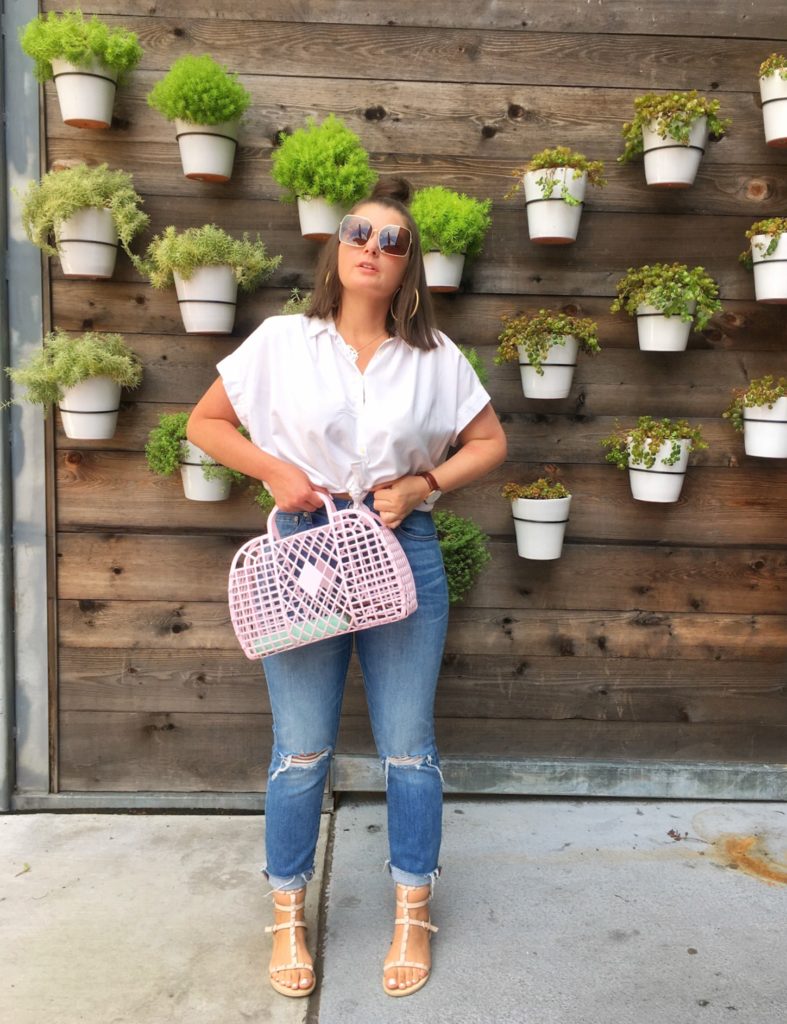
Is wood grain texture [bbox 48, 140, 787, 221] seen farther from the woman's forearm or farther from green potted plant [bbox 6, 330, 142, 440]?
the woman's forearm

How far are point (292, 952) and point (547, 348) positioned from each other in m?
1.67

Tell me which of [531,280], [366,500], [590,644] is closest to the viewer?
[366,500]

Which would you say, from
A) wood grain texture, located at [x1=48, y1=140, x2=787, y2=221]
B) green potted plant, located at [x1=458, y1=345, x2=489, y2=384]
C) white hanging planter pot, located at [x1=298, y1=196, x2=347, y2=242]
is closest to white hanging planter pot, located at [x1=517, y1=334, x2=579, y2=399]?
green potted plant, located at [x1=458, y1=345, x2=489, y2=384]

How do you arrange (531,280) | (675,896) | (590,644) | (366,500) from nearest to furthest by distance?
(366,500), (675,896), (531,280), (590,644)

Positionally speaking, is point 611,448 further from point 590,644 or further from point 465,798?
Answer: point 465,798

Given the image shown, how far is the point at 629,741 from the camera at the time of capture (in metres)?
2.82

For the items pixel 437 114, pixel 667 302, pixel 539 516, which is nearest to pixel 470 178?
pixel 437 114

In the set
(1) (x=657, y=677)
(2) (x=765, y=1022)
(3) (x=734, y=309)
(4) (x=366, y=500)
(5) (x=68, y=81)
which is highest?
(5) (x=68, y=81)

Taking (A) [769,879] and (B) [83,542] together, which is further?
(B) [83,542]

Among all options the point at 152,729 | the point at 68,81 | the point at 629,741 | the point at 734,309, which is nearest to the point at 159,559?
the point at 152,729

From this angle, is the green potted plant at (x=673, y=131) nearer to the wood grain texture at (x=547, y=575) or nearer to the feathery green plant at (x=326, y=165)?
the feathery green plant at (x=326, y=165)

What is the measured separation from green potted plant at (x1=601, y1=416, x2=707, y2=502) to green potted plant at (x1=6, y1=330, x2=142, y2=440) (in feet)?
4.82

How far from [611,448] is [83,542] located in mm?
1660

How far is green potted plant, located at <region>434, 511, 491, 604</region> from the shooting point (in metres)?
2.52
